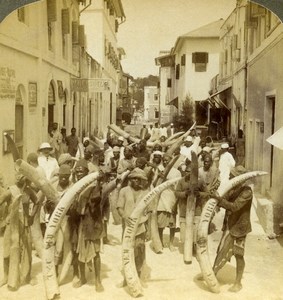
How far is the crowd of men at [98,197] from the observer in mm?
4316

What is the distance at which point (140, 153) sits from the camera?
494 centimetres

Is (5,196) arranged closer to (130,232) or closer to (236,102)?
(130,232)

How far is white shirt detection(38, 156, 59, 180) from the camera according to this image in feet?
14.8

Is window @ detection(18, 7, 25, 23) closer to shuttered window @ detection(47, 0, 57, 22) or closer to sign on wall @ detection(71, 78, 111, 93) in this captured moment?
shuttered window @ detection(47, 0, 57, 22)

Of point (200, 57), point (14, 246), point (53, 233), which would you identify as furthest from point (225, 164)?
point (14, 246)

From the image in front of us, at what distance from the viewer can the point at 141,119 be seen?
5.07 metres

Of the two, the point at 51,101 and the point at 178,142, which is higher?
the point at 51,101

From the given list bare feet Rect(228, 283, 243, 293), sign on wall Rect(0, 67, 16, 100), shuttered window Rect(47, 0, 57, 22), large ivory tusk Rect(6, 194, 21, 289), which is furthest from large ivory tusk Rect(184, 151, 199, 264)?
shuttered window Rect(47, 0, 57, 22)

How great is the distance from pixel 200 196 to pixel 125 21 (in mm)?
1757

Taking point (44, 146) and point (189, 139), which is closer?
point (44, 146)

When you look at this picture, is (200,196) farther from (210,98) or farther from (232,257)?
(210,98)

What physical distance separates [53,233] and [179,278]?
1.16 metres

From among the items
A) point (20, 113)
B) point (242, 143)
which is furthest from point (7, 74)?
point (242, 143)

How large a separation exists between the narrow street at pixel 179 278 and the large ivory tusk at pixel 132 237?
0.15 metres
